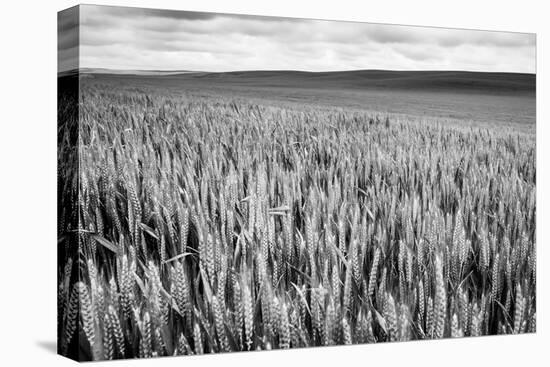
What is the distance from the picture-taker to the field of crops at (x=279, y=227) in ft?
22.7

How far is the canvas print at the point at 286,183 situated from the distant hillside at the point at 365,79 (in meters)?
0.01

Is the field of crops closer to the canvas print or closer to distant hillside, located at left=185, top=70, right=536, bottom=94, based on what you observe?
the canvas print

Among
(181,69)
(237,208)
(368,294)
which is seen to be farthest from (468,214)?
(181,69)

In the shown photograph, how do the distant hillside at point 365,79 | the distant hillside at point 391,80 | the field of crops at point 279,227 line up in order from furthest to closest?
the distant hillside at point 391,80 → the distant hillside at point 365,79 → the field of crops at point 279,227

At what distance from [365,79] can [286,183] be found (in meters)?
0.99

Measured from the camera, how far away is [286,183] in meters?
7.51

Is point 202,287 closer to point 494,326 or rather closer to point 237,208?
point 237,208

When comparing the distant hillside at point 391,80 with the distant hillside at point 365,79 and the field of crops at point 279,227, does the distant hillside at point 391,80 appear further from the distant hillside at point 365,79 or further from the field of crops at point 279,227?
the field of crops at point 279,227

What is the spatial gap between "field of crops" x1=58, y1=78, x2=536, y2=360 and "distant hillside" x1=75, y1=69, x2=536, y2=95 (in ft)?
0.49

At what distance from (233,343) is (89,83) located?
186 cm

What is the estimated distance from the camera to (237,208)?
7.29 metres

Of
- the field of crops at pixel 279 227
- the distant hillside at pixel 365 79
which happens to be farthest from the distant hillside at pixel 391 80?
the field of crops at pixel 279 227

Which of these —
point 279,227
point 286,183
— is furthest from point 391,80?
point 279,227

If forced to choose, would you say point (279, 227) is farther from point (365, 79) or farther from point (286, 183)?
point (365, 79)
